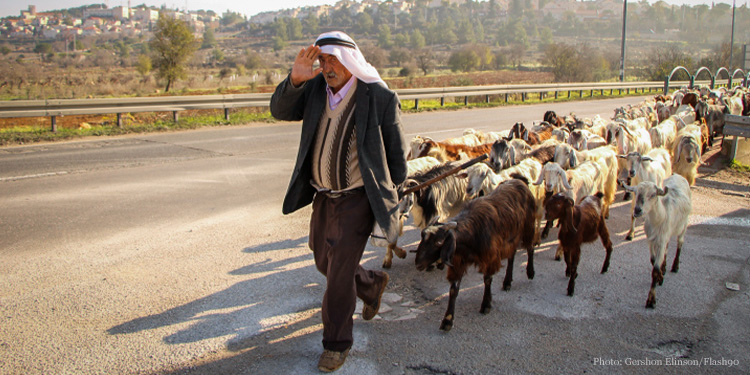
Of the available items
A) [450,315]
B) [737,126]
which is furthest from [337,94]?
[737,126]

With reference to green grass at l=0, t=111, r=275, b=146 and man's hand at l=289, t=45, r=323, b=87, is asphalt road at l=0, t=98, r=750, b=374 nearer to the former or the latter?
man's hand at l=289, t=45, r=323, b=87

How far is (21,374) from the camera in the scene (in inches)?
161

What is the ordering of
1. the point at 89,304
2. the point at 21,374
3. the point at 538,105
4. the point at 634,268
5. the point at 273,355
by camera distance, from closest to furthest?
the point at 21,374, the point at 273,355, the point at 89,304, the point at 634,268, the point at 538,105

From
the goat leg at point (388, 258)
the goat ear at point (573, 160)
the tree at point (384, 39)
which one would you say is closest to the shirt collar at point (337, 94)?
the goat leg at point (388, 258)

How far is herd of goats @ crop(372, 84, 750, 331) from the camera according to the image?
509 cm

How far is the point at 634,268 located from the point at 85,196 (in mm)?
7993

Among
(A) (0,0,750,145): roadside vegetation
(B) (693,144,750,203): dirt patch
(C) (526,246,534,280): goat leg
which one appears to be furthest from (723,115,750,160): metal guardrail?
(A) (0,0,750,145): roadside vegetation

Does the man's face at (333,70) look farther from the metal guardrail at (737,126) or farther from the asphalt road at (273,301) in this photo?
the metal guardrail at (737,126)

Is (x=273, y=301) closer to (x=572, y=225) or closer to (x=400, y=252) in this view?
(x=400, y=252)

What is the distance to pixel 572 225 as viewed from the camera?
5812 mm

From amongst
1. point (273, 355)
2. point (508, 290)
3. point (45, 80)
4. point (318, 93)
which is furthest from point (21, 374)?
point (45, 80)

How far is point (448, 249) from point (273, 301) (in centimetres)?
178

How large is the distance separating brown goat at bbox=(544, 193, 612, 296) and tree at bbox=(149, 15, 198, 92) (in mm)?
33633

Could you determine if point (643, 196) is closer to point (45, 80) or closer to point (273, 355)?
point (273, 355)
